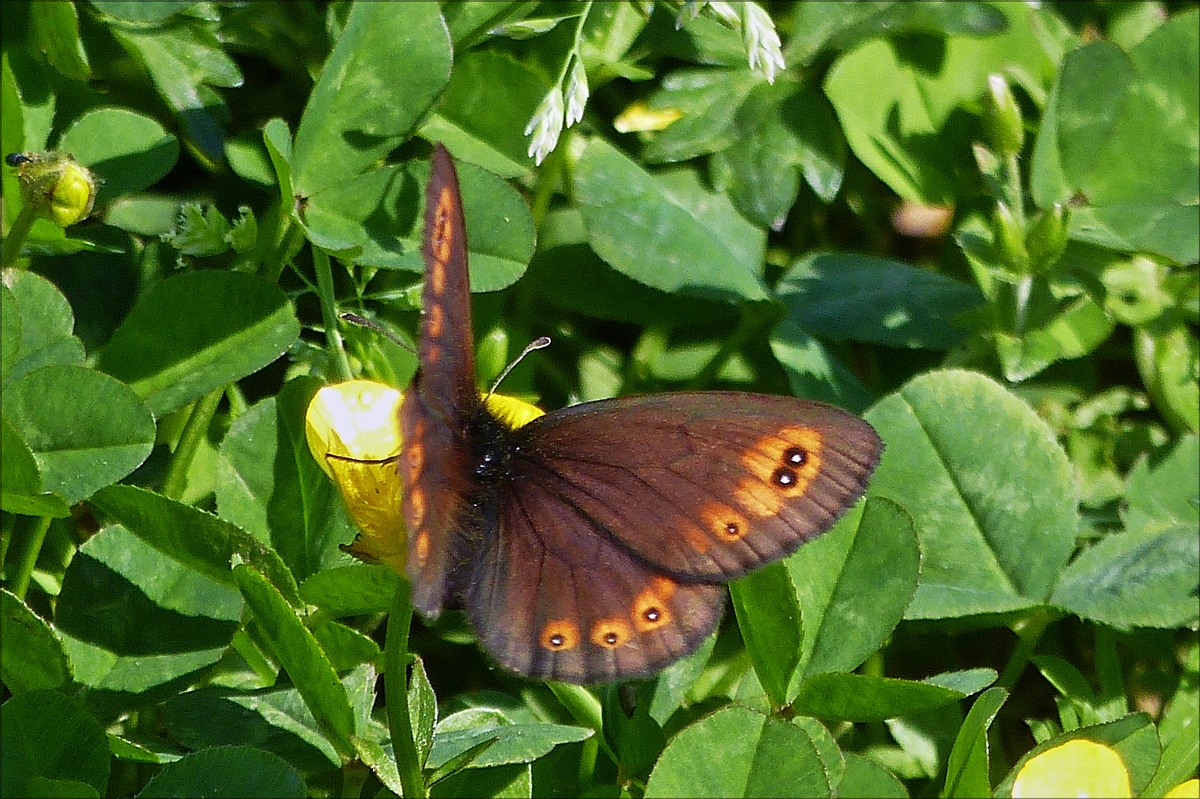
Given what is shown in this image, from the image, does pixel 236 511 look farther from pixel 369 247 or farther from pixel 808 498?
pixel 808 498

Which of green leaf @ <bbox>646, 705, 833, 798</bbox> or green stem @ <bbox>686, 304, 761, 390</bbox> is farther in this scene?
green stem @ <bbox>686, 304, 761, 390</bbox>

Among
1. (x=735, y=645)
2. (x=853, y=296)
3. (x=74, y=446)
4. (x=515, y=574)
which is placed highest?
(x=515, y=574)

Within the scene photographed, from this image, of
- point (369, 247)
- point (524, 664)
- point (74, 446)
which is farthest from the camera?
point (369, 247)

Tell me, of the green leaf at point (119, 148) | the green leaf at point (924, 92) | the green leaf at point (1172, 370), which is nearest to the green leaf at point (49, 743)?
the green leaf at point (119, 148)

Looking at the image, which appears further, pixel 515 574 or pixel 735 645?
pixel 735 645

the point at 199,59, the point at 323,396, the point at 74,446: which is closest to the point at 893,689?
the point at 323,396

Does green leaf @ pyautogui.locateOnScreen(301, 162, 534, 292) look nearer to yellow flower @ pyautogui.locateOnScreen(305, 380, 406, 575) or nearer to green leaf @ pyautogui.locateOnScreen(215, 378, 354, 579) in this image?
green leaf @ pyautogui.locateOnScreen(215, 378, 354, 579)

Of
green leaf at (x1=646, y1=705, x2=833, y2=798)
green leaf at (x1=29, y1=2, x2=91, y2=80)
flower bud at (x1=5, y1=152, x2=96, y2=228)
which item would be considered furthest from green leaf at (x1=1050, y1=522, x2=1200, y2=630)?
green leaf at (x1=29, y1=2, x2=91, y2=80)
